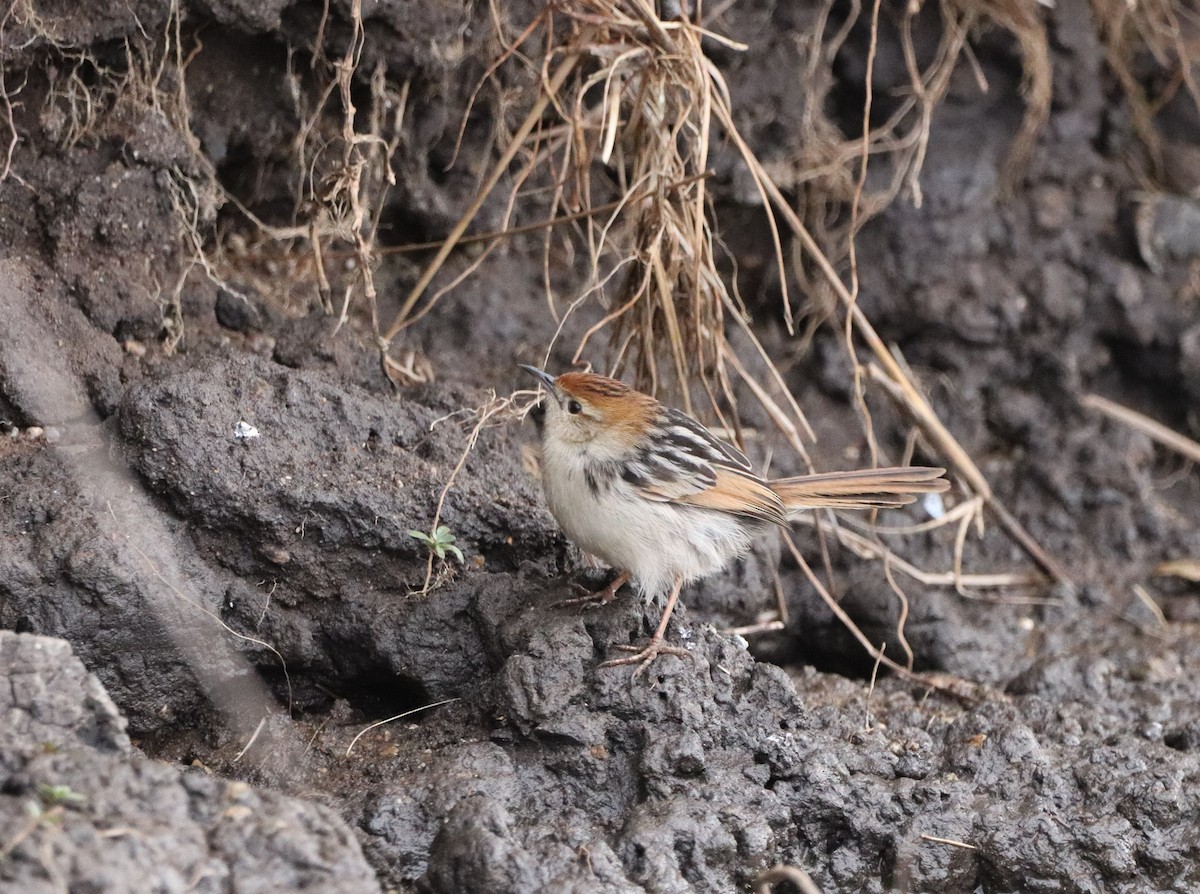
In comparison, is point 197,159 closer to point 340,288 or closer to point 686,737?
point 340,288

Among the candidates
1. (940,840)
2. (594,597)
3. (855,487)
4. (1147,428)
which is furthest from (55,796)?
(1147,428)

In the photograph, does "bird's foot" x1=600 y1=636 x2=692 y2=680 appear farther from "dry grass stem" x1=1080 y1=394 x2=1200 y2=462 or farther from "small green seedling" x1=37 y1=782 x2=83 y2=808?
"dry grass stem" x1=1080 y1=394 x2=1200 y2=462

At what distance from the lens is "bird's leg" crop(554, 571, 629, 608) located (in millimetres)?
4918

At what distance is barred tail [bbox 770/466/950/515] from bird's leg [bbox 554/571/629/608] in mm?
794

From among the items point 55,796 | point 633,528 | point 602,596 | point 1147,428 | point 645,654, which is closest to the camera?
point 55,796

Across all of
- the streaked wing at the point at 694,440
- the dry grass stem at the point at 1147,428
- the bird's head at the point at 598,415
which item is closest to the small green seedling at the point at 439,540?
the bird's head at the point at 598,415

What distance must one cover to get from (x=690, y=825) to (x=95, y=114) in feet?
11.7

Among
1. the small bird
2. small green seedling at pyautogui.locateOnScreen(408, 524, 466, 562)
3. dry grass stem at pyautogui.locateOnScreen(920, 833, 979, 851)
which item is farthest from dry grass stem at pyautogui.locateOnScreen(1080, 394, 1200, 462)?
small green seedling at pyautogui.locateOnScreen(408, 524, 466, 562)

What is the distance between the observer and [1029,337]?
7965 millimetres

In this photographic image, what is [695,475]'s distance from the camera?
504cm

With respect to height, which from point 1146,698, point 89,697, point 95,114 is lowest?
point 1146,698

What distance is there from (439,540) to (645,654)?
0.90 meters

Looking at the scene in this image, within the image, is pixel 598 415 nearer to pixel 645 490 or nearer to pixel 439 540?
pixel 645 490

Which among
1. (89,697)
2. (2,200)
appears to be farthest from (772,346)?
(89,697)
